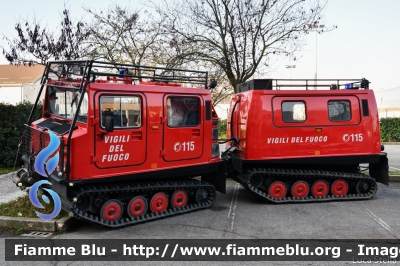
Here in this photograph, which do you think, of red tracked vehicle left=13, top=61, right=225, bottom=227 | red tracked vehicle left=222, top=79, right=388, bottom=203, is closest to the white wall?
red tracked vehicle left=13, top=61, right=225, bottom=227

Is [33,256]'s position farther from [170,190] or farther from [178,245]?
[170,190]

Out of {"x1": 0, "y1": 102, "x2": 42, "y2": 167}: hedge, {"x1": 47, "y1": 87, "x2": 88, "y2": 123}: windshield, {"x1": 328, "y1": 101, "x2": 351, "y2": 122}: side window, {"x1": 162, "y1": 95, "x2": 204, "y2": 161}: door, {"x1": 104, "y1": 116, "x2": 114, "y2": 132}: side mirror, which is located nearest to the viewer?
{"x1": 104, "y1": 116, "x2": 114, "y2": 132}: side mirror

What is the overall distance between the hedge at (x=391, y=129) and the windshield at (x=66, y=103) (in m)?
22.6

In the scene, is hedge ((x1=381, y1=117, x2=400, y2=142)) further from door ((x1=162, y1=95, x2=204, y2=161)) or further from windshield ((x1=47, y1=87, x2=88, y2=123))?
windshield ((x1=47, y1=87, x2=88, y2=123))

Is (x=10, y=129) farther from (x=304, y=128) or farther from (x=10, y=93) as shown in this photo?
(x=10, y=93)

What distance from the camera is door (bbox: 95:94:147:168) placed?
6.47 meters

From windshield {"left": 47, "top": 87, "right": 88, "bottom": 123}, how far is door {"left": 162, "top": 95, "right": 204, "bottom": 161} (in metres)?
1.55

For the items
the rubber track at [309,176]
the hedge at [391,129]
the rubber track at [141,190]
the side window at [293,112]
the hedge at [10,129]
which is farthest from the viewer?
the hedge at [391,129]

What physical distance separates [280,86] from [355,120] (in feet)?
6.39

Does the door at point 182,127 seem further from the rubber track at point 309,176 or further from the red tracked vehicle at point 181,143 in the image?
the rubber track at point 309,176

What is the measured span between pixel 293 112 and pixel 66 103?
4.91 meters

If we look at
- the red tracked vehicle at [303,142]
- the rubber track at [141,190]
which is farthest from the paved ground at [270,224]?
the red tracked vehicle at [303,142]

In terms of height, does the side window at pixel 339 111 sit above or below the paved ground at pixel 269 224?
above

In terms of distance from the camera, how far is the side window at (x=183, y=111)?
742 centimetres
